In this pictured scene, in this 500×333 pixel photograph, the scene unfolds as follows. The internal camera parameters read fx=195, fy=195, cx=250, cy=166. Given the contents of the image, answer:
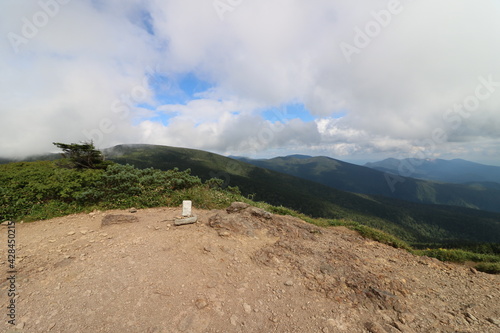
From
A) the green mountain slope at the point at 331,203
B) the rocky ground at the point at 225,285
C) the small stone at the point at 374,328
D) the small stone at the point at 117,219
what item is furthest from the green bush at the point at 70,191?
the green mountain slope at the point at 331,203

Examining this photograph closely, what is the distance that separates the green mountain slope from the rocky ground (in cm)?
9120

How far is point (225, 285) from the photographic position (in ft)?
18.5

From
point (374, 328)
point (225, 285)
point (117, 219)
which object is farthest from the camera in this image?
point (117, 219)

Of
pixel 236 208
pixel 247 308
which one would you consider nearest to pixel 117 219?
pixel 236 208

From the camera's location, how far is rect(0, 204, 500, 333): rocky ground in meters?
4.45

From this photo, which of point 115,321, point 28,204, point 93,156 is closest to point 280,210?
point 115,321

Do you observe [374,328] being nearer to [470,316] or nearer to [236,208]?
[470,316]

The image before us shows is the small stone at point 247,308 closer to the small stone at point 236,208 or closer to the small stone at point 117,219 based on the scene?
the small stone at point 236,208

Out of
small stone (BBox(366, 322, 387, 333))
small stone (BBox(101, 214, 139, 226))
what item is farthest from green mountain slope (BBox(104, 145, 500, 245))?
small stone (BBox(366, 322, 387, 333))

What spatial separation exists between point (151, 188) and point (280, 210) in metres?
9.57

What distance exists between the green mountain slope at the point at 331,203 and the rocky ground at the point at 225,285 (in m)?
91.2

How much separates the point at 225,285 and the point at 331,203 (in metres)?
134

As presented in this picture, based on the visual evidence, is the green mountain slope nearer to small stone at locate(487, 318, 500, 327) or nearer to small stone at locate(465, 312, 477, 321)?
small stone at locate(465, 312, 477, 321)

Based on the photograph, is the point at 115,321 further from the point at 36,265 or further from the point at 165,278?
the point at 36,265
